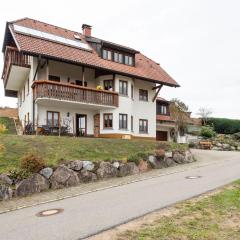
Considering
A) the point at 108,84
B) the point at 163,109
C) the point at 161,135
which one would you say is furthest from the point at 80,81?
the point at 163,109

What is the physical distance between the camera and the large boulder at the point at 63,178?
16.0 meters

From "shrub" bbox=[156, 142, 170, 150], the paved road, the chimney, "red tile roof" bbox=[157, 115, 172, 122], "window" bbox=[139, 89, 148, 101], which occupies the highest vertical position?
the chimney

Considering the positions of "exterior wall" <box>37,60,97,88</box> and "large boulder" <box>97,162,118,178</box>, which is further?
"exterior wall" <box>37,60,97,88</box>

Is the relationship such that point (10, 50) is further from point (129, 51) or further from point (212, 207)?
point (212, 207)

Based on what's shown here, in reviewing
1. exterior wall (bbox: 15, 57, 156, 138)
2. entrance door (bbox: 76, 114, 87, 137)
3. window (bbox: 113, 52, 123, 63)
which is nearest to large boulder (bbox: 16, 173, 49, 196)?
exterior wall (bbox: 15, 57, 156, 138)

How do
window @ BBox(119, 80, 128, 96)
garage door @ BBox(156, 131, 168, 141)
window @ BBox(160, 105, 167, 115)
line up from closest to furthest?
window @ BBox(119, 80, 128, 96) → garage door @ BBox(156, 131, 168, 141) → window @ BBox(160, 105, 167, 115)

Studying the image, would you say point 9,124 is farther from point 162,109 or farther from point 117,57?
point 162,109

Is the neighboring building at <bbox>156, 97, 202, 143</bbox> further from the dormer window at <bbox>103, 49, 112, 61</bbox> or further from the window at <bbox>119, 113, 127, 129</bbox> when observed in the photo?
the dormer window at <bbox>103, 49, 112, 61</bbox>

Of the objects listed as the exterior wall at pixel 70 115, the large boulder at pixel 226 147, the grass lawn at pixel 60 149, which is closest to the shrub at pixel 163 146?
the grass lawn at pixel 60 149

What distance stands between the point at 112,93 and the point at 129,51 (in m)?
5.66

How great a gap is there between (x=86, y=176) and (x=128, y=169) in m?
2.85

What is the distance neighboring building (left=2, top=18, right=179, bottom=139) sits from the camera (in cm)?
2592

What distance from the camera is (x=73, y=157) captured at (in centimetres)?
1795

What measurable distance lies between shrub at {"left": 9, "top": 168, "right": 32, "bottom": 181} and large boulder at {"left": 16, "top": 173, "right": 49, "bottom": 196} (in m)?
0.18
